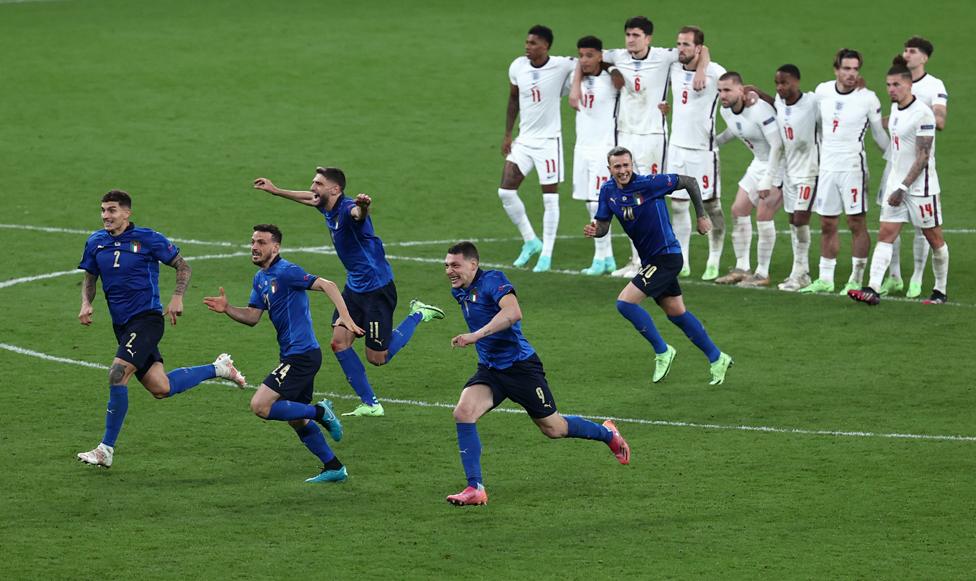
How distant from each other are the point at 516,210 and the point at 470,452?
30.4 feet

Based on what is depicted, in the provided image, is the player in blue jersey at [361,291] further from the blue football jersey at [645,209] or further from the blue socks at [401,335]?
the blue football jersey at [645,209]

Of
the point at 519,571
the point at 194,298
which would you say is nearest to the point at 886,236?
the point at 194,298

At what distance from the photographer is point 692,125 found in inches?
779

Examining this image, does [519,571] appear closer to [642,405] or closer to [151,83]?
[642,405]

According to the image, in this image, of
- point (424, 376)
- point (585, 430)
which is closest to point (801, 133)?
point (424, 376)

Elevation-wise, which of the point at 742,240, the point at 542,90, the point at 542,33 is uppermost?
the point at 542,33

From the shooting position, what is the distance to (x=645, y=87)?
19828mm

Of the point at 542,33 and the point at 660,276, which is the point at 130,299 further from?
the point at 542,33

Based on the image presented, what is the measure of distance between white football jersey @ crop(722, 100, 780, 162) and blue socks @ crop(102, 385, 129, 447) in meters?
8.89

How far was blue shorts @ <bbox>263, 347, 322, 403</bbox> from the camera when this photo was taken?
12.5m

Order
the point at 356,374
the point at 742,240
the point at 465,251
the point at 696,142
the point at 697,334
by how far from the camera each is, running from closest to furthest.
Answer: the point at 465,251
the point at 356,374
the point at 697,334
the point at 742,240
the point at 696,142

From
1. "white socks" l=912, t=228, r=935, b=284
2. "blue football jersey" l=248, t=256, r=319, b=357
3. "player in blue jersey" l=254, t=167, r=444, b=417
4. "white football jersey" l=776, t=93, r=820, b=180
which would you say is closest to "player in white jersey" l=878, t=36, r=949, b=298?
"white socks" l=912, t=228, r=935, b=284

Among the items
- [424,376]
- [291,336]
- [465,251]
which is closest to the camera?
[465,251]

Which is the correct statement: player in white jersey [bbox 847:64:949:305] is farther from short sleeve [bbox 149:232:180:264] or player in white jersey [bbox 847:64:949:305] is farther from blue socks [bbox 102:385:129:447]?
blue socks [bbox 102:385:129:447]
